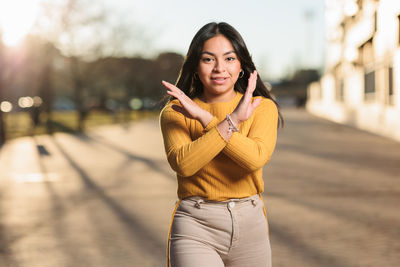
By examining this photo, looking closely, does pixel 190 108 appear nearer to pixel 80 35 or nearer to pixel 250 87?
pixel 250 87

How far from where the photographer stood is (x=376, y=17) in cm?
2570

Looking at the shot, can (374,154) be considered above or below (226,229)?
below

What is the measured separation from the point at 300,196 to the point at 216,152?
6347 millimetres

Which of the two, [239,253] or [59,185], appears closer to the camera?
[239,253]

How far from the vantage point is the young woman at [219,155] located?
2488mm

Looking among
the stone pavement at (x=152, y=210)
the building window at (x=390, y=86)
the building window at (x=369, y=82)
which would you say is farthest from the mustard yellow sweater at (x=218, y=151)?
the building window at (x=369, y=82)

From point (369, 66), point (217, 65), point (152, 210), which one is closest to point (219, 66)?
point (217, 65)

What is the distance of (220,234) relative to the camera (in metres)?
2.56

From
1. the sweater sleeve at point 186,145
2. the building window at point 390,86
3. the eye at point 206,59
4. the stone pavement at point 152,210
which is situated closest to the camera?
the sweater sleeve at point 186,145

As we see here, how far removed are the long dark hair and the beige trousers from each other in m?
0.53

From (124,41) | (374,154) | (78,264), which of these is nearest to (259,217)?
(78,264)

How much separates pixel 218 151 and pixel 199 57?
463 millimetres

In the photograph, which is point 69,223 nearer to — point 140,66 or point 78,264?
point 78,264

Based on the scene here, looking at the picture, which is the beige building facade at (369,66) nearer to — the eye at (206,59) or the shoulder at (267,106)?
the shoulder at (267,106)
